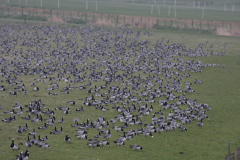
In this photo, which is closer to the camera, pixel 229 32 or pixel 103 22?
pixel 229 32

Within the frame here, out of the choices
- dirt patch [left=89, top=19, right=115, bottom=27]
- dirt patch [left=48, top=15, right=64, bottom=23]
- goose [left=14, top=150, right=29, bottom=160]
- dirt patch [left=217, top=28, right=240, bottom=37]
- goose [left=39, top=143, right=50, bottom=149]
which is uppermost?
dirt patch [left=48, top=15, right=64, bottom=23]

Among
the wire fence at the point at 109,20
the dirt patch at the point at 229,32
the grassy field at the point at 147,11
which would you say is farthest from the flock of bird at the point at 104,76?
the grassy field at the point at 147,11

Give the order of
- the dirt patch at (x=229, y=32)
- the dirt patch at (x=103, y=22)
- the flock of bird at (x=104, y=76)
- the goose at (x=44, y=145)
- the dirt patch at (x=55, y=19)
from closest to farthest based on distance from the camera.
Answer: the goose at (x=44, y=145) → the flock of bird at (x=104, y=76) → the dirt patch at (x=229, y=32) → the dirt patch at (x=103, y=22) → the dirt patch at (x=55, y=19)

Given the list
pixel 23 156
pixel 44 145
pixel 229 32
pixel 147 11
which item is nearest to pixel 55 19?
pixel 147 11

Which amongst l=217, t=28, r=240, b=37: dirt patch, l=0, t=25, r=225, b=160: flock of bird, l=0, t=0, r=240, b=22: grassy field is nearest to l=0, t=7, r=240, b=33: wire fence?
l=217, t=28, r=240, b=37: dirt patch

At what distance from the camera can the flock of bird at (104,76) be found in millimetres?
30891

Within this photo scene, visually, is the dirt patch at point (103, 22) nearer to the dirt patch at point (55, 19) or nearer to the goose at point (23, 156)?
the dirt patch at point (55, 19)

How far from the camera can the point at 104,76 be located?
169 feet

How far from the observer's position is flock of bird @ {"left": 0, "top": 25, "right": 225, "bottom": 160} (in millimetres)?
30891

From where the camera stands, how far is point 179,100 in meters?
39.7

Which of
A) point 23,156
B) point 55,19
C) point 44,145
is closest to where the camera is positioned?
point 23,156

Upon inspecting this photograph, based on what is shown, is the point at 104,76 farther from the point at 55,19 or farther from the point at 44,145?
the point at 55,19

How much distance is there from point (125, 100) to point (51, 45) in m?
37.3

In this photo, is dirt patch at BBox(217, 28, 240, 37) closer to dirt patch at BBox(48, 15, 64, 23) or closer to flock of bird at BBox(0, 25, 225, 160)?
flock of bird at BBox(0, 25, 225, 160)
